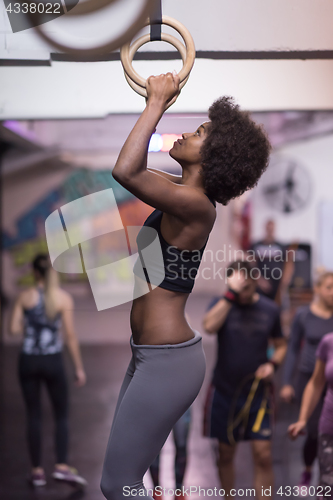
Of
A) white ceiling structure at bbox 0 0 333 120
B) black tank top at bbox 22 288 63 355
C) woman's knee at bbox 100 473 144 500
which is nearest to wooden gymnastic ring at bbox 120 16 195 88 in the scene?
white ceiling structure at bbox 0 0 333 120

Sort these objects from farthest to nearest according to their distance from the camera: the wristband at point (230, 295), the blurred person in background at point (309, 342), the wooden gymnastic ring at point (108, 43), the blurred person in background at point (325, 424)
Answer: the blurred person in background at point (309, 342) → the wristband at point (230, 295) → the blurred person in background at point (325, 424) → the wooden gymnastic ring at point (108, 43)

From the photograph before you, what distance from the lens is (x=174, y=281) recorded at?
143cm

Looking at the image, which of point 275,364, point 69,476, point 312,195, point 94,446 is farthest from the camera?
point 312,195

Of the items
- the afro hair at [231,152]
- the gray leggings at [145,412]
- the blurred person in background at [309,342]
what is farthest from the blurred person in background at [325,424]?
the afro hair at [231,152]

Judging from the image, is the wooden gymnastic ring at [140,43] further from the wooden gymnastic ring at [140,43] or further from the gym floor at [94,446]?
the gym floor at [94,446]

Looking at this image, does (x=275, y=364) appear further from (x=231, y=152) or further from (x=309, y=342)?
(x=231, y=152)

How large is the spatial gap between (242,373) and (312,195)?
504 cm

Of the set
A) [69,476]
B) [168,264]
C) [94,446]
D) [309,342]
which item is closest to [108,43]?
[168,264]

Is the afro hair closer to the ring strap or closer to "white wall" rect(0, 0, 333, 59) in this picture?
the ring strap

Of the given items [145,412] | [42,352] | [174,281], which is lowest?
[42,352]

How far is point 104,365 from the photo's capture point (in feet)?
19.0

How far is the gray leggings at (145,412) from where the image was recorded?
138 cm

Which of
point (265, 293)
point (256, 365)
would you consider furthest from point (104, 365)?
point (256, 365)

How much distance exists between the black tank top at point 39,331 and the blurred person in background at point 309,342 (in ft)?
4.83
